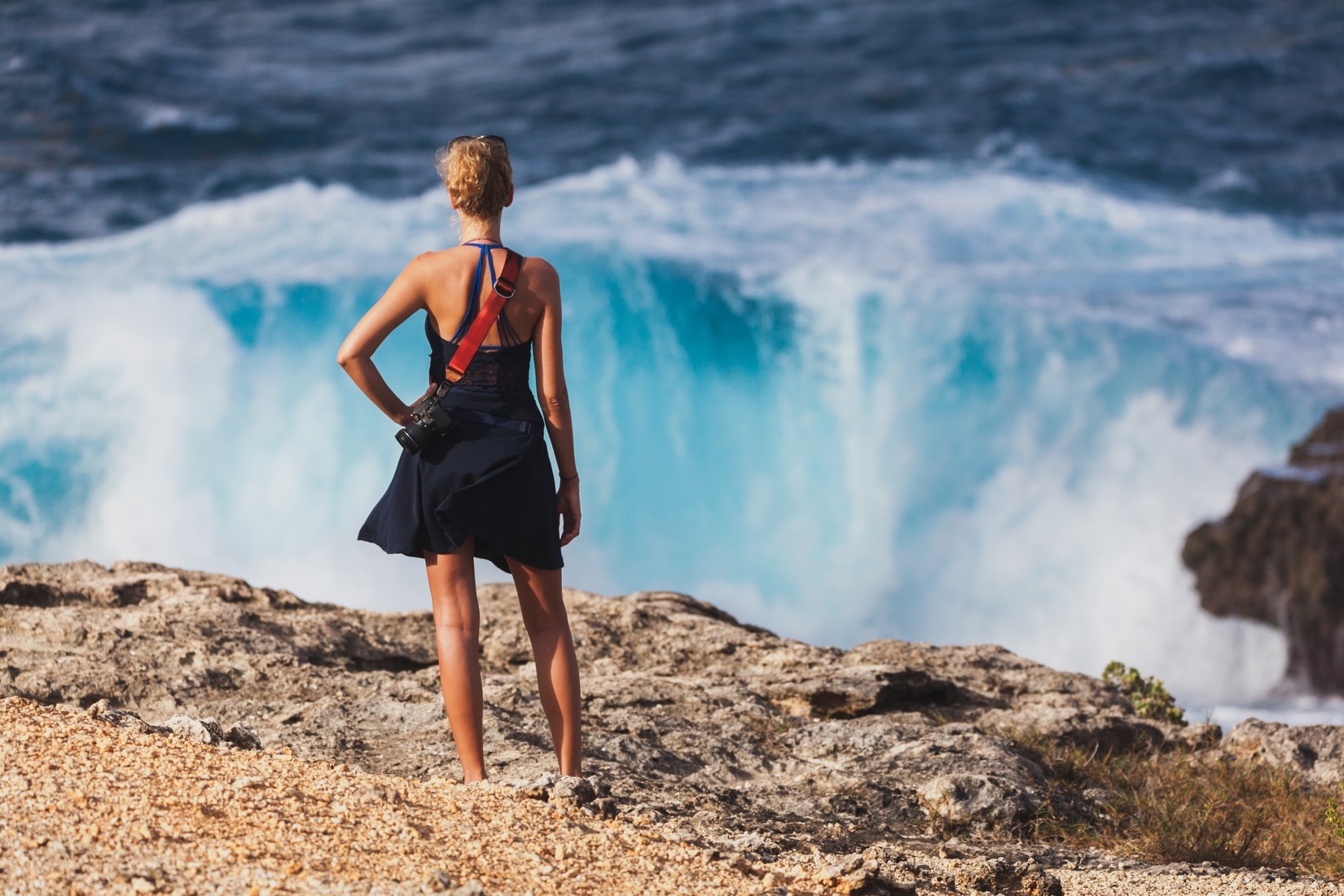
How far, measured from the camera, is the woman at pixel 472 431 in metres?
3.62

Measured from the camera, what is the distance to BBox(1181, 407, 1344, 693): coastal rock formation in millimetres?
12227

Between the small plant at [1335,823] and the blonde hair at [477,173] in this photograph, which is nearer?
the blonde hair at [477,173]

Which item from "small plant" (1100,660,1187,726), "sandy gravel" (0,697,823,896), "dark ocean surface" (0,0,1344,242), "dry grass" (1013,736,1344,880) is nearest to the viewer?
"sandy gravel" (0,697,823,896)

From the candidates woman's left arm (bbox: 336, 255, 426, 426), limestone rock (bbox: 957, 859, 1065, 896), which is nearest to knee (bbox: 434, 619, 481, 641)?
woman's left arm (bbox: 336, 255, 426, 426)

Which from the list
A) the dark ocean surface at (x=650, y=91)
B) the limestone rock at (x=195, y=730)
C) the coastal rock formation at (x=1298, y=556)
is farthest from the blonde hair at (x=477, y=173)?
the dark ocean surface at (x=650, y=91)

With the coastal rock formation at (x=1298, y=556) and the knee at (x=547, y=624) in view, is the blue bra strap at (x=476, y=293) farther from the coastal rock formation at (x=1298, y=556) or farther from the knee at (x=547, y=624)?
the coastal rock formation at (x=1298, y=556)

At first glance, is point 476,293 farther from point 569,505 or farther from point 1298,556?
point 1298,556

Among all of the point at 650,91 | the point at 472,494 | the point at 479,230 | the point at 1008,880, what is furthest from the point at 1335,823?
the point at 650,91

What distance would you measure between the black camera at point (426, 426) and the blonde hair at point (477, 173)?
0.53 meters

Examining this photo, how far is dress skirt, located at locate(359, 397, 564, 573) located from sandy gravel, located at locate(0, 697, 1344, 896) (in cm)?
65

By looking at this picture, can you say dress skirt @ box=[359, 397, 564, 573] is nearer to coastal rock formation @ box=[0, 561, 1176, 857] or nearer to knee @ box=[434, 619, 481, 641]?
knee @ box=[434, 619, 481, 641]

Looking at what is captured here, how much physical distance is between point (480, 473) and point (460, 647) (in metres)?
0.51

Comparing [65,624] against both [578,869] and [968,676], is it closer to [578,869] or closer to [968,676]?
[578,869]

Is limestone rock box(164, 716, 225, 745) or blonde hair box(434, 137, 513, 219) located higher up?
blonde hair box(434, 137, 513, 219)
